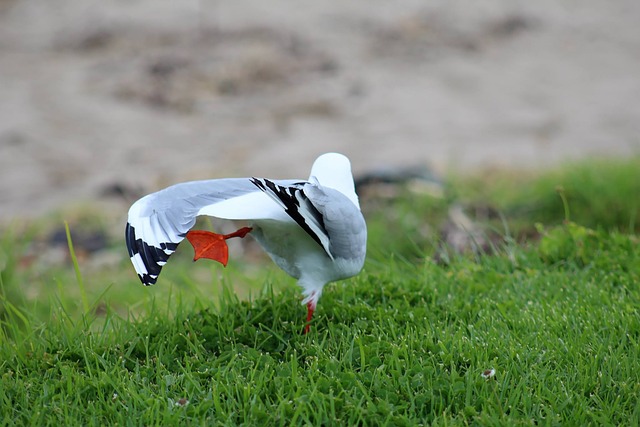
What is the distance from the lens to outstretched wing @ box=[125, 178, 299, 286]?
7.29ft

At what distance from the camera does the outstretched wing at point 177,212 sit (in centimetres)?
222

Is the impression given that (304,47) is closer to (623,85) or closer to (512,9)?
(512,9)

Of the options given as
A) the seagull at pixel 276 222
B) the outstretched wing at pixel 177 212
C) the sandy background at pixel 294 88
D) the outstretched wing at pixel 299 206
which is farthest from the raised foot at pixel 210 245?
the sandy background at pixel 294 88

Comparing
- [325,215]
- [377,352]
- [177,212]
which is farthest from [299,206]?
[377,352]

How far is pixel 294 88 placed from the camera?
8.89 m

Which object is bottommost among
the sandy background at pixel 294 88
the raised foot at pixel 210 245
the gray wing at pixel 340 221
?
the sandy background at pixel 294 88

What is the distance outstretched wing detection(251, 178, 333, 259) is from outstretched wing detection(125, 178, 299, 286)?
0.28 ft

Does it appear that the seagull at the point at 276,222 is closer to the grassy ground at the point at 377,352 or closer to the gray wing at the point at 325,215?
the gray wing at the point at 325,215

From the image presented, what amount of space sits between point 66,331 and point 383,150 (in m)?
4.93

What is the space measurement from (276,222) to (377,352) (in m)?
0.54

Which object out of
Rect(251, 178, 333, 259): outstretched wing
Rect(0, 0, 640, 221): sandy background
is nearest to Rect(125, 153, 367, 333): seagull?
Rect(251, 178, 333, 259): outstretched wing

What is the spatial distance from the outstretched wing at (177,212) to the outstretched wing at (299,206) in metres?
0.09

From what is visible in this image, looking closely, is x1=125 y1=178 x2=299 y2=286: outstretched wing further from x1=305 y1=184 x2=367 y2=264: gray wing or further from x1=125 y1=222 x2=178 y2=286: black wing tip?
x1=305 y1=184 x2=367 y2=264: gray wing

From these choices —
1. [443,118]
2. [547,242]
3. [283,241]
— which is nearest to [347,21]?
[443,118]
